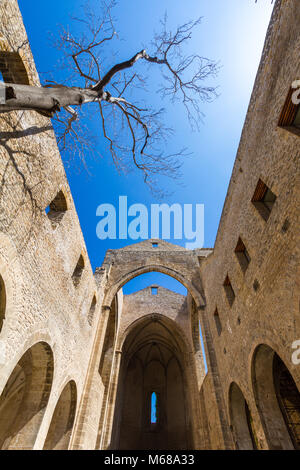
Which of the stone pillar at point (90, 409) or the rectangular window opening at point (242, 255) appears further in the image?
the stone pillar at point (90, 409)

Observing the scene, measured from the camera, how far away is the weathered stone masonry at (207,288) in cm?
418

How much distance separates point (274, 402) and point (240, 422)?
8.57 feet

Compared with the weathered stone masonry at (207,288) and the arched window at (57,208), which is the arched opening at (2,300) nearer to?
the weathered stone masonry at (207,288)

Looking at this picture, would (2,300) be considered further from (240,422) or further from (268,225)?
(240,422)

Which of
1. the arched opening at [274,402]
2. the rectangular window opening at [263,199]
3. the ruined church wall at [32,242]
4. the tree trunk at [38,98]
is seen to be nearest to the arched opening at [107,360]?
the ruined church wall at [32,242]

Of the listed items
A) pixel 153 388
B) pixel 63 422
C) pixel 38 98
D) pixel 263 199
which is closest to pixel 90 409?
pixel 63 422

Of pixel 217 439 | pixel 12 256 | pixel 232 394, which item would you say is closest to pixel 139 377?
pixel 217 439

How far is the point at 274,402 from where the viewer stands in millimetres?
5535

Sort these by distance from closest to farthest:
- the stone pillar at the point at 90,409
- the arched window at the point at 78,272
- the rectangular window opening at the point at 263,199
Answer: the rectangular window opening at the point at 263,199 < the stone pillar at the point at 90,409 < the arched window at the point at 78,272

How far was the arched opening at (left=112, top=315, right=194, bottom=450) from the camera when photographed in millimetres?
16672

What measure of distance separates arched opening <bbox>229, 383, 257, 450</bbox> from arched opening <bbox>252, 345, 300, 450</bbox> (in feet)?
5.68

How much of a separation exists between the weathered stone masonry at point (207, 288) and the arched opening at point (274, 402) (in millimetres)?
23

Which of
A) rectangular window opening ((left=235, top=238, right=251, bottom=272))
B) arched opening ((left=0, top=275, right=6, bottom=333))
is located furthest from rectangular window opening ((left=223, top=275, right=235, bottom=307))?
arched opening ((left=0, top=275, right=6, bottom=333))
